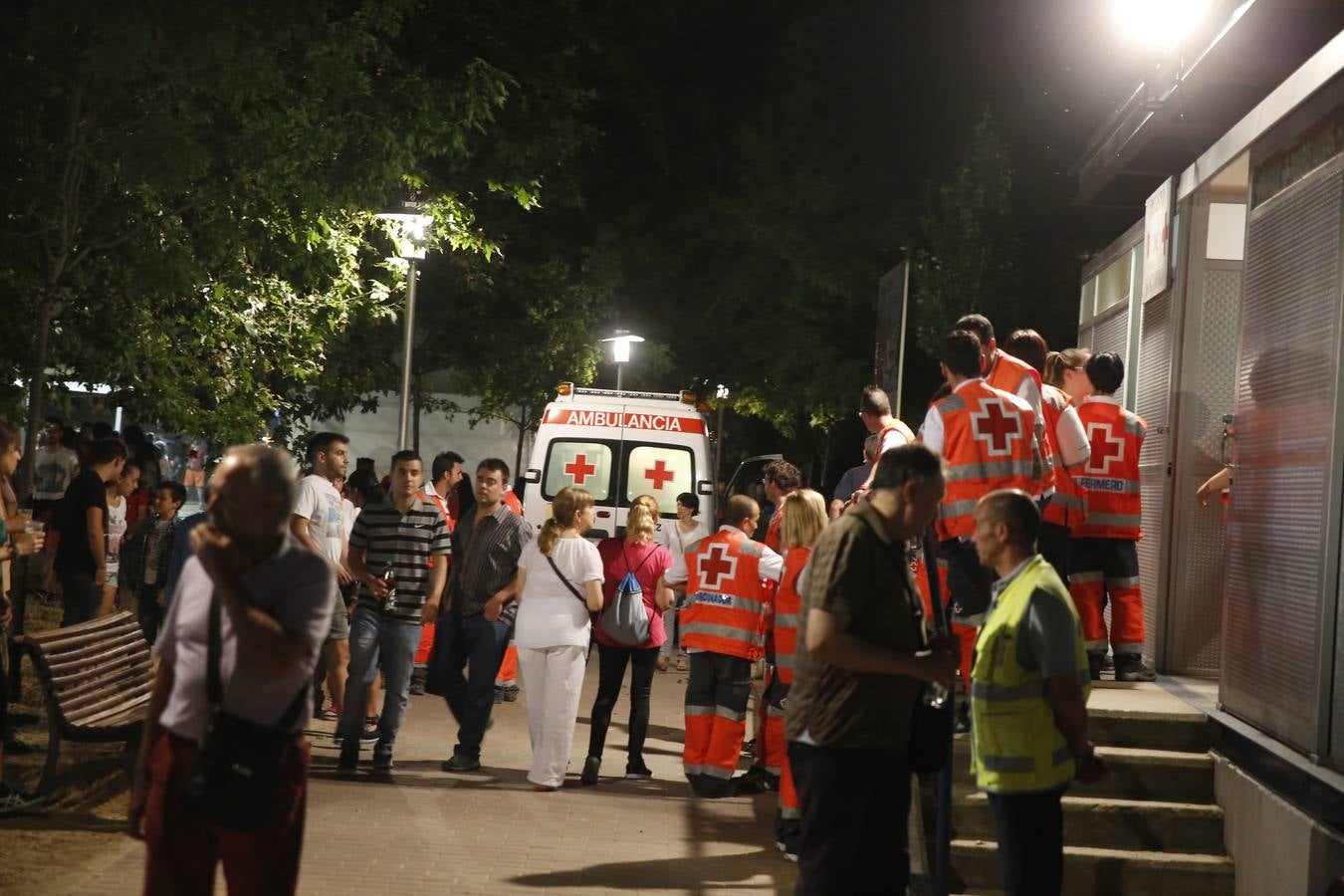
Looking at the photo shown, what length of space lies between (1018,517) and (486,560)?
561 centimetres

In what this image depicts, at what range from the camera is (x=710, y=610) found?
999 centimetres

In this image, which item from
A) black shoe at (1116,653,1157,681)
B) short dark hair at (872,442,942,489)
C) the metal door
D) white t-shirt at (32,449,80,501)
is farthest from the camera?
white t-shirt at (32,449,80,501)

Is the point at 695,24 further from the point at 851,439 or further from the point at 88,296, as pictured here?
the point at 88,296

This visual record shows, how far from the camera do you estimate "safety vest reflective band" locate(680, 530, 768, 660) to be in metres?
9.90

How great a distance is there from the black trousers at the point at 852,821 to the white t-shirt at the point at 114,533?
8636 millimetres

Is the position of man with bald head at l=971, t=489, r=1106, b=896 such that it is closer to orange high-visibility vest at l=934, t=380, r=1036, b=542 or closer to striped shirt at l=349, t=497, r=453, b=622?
orange high-visibility vest at l=934, t=380, r=1036, b=542

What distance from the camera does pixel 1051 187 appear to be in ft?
78.7

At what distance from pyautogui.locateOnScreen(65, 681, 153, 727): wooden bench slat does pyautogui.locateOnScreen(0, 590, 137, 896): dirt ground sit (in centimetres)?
24

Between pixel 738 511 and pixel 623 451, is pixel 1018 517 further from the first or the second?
pixel 623 451

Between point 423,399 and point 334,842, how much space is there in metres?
21.4

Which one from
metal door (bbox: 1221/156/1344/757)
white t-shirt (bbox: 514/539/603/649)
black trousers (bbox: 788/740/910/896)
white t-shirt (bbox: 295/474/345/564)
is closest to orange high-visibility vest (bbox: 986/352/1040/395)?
metal door (bbox: 1221/156/1344/757)

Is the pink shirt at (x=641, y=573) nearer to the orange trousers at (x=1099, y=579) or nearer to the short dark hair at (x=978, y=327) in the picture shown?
the orange trousers at (x=1099, y=579)

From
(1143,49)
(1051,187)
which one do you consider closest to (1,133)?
(1143,49)

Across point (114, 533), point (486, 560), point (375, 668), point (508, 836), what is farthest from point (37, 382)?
point (508, 836)
